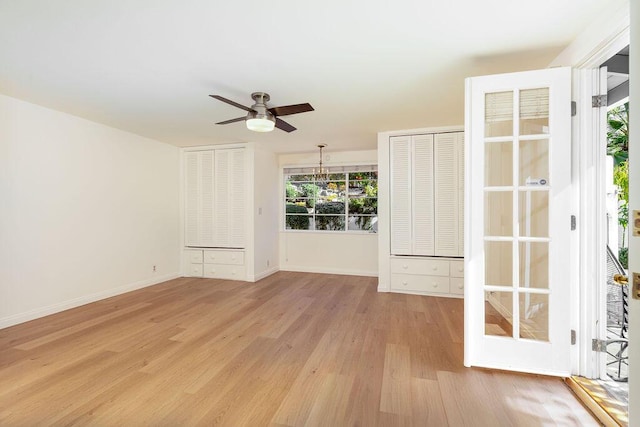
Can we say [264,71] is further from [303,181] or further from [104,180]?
[303,181]

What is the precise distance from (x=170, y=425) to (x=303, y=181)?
4.91 meters

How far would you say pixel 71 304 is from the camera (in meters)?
3.62

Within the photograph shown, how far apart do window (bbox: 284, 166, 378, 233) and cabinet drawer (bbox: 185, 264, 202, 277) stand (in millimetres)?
1903

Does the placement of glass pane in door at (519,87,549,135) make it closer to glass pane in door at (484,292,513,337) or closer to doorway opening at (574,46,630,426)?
doorway opening at (574,46,630,426)

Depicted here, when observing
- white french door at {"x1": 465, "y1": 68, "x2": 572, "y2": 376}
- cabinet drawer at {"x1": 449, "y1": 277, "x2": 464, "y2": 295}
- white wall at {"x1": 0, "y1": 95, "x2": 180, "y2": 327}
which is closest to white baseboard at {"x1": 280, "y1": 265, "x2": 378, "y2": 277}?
cabinet drawer at {"x1": 449, "y1": 277, "x2": 464, "y2": 295}

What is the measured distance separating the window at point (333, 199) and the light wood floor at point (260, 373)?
2381 millimetres

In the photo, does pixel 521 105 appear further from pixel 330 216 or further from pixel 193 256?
pixel 193 256

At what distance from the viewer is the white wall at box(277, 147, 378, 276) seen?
557 cm

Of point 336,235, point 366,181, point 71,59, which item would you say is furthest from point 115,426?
point 366,181

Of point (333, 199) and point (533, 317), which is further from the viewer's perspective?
point (333, 199)

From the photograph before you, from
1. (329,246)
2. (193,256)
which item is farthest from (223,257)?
(329,246)

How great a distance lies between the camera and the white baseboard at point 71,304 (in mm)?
3082

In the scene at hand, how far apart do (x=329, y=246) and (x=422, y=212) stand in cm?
213

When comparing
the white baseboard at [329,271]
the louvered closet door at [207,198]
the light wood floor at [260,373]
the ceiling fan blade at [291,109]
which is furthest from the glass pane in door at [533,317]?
the louvered closet door at [207,198]
